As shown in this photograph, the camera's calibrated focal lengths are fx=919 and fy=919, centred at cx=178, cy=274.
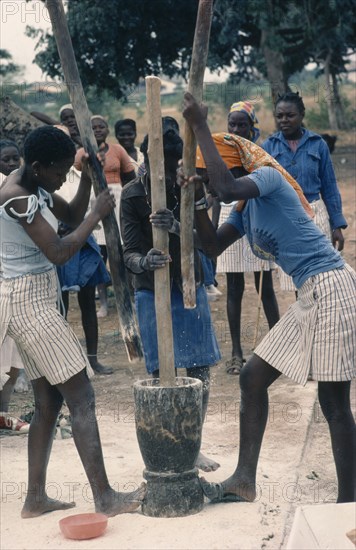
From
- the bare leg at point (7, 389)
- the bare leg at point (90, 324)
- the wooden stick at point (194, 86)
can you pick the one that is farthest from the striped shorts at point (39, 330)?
the bare leg at point (90, 324)

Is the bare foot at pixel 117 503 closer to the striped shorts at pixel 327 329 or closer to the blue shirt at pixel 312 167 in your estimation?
the striped shorts at pixel 327 329

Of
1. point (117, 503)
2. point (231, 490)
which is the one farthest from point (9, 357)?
point (231, 490)

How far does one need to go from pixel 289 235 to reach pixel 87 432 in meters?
1.32

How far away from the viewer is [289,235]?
13.5 ft

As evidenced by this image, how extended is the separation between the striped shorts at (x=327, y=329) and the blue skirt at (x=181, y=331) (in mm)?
794

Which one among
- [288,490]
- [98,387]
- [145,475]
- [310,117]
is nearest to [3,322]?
[145,475]

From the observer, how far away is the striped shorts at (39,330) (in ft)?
14.0

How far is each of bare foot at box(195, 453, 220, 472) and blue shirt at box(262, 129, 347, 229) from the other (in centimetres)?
248

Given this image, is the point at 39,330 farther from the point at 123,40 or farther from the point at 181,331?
the point at 123,40

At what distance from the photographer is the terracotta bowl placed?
162 inches

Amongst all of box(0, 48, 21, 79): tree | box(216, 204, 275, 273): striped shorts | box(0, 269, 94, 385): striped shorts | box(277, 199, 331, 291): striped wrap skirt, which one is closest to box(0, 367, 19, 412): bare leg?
box(0, 269, 94, 385): striped shorts

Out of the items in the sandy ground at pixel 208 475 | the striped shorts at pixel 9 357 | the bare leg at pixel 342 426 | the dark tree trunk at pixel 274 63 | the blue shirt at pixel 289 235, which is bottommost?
the sandy ground at pixel 208 475

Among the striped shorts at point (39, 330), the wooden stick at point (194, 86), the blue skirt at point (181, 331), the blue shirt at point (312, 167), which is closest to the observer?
the wooden stick at point (194, 86)

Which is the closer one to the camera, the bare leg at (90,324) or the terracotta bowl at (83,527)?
the terracotta bowl at (83,527)
